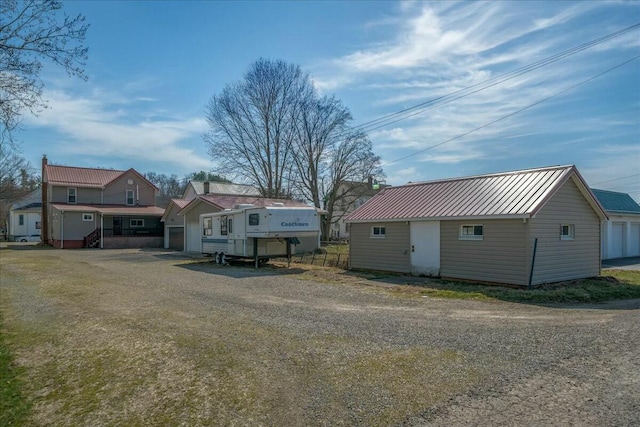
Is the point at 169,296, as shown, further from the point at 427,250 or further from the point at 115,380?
the point at 427,250

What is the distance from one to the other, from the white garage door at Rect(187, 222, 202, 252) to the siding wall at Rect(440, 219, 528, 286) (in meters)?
19.8

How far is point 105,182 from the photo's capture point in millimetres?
39875

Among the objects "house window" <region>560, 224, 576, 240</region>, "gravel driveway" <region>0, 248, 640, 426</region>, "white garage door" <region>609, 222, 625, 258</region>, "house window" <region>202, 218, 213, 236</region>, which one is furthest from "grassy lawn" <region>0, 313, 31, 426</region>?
"white garage door" <region>609, 222, 625, 258</region>

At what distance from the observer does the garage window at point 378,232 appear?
60.3 ft

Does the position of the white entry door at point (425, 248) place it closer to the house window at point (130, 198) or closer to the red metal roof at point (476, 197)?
the red metal roof at point (476, 197)

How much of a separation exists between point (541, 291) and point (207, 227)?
1679cm

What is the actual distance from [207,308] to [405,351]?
209 inches

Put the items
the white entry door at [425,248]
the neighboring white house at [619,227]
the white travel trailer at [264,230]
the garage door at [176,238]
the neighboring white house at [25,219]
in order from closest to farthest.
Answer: the white entry door at [425,248]
the white travel trailer at [264,230]
the neighboring white house at [619,227]
the garage door at [176,238]
the neighboring white house at [25,219]

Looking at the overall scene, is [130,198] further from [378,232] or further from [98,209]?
[378,232]

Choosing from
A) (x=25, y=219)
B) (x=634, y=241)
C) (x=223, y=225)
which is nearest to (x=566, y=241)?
(x=223, y=225)

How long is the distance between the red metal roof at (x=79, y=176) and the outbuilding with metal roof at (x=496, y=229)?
30.0m

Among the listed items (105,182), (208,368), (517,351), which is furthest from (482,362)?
(105,182)

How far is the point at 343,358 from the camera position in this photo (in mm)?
6418

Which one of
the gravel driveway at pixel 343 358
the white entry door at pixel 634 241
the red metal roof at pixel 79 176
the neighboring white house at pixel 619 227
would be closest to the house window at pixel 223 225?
the gravel driveway at pixel 343 358
